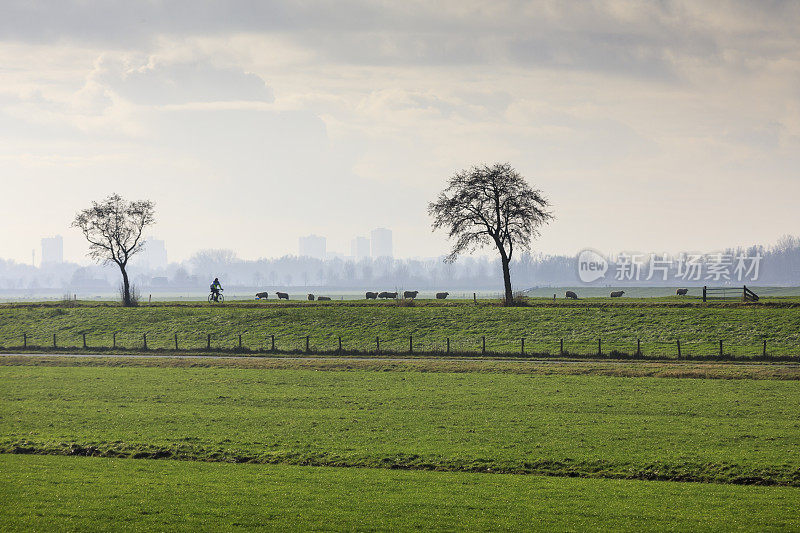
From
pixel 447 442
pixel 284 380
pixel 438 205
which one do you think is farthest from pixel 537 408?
pixel 438 205

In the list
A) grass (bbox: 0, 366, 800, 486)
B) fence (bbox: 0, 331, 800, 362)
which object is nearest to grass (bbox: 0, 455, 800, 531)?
grass (bbox: 0, 366, 800, 486)

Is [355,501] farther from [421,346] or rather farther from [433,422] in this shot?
[421,346]

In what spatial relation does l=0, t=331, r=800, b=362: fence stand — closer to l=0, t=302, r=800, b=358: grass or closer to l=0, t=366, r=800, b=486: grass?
l=0, t=302, r=800, b=358: grass

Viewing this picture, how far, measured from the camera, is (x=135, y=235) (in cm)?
10656

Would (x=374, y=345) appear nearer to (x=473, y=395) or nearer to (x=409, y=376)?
(x=409, y=376)

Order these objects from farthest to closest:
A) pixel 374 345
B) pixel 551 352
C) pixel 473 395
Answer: pixel 374 345, pixel 551 352, pixel 473 395

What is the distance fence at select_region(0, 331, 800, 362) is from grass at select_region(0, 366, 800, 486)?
12201 millimetres

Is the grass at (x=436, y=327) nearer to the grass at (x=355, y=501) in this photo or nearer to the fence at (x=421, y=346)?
the fence at (x=421, y=346)

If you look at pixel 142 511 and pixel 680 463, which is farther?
pixel 680 463

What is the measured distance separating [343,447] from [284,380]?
1856 cm

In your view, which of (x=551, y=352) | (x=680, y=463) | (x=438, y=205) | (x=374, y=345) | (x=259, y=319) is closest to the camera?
(x=680, y=463)

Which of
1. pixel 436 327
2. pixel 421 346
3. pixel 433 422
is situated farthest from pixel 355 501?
pixel 436 327

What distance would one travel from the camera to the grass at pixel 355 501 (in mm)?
18781

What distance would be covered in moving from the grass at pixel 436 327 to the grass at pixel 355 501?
3595cm
